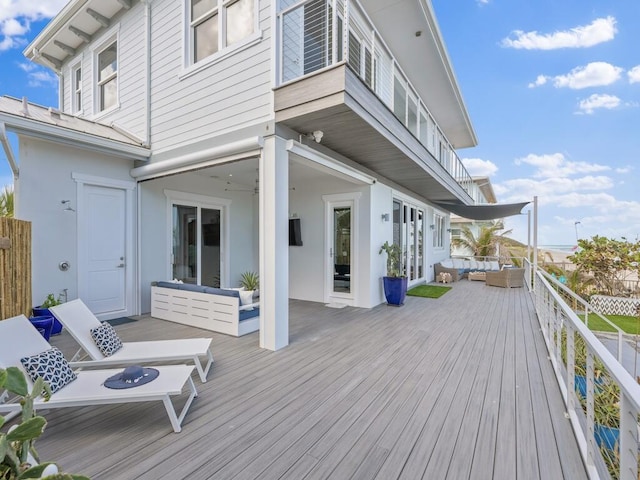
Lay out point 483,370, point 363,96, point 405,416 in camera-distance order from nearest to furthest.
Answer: point 405,416 < point 483,370 < point 363,96

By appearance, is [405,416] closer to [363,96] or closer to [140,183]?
[363,96]

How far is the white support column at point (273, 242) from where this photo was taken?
14.6 ft

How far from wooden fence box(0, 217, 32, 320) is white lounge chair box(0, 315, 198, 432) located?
6.64 feet

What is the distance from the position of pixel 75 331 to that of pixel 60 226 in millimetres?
3192

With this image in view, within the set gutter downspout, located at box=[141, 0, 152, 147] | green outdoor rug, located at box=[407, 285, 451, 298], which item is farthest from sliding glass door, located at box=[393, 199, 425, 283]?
gutter downspout, located at box=[141, 0, 152, 147]

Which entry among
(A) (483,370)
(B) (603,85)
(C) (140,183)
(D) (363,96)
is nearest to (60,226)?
(C) (140,183)

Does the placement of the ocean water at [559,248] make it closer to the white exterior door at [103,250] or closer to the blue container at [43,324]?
the white exterior door at [103,250]

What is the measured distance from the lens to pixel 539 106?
72.4 ft

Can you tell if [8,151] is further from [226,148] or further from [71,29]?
[71,29]

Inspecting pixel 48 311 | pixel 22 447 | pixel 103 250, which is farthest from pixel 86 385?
pixel 103 250

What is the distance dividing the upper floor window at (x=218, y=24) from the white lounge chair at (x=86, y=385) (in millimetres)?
4779

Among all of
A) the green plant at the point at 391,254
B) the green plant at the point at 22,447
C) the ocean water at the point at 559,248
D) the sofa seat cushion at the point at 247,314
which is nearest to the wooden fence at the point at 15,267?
the sofa seat cushion at the point at 247,314

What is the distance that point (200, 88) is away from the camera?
5441 mm

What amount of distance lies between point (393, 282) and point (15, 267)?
274 inches
